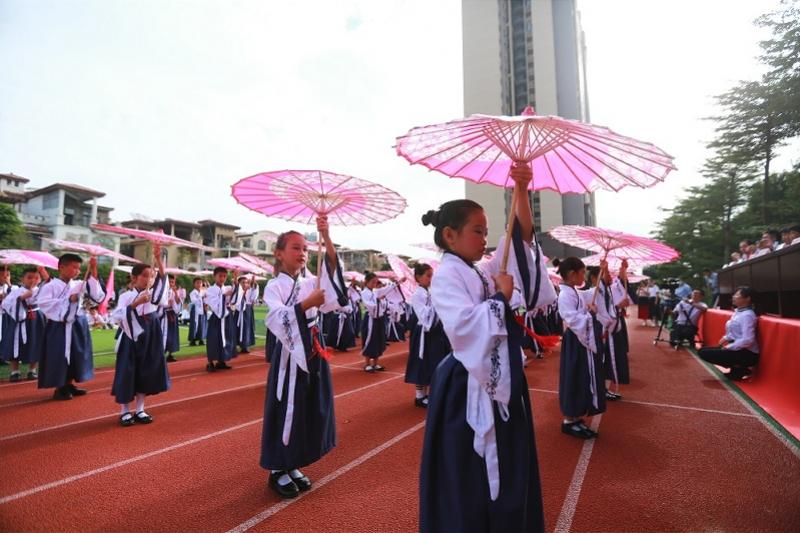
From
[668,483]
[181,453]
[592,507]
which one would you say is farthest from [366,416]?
[668,483]

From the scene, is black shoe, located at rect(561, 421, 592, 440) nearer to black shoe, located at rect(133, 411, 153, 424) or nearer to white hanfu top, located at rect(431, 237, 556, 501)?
white hanfu top, located at rect(431, 237, 556, 501)

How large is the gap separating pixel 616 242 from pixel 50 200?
175 feet

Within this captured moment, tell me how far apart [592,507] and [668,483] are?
3.24 ft

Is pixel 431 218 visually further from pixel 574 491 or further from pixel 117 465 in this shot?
pixel 117 465

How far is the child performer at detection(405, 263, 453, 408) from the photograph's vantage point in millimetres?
5930

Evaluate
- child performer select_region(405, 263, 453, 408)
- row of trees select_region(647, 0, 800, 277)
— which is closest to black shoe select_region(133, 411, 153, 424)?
child performer select_region(405, 263, 453, 408)

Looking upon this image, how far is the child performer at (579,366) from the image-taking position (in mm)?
4703

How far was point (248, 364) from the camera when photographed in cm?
995

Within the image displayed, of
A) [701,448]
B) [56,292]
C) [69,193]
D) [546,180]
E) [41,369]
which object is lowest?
[701,448]

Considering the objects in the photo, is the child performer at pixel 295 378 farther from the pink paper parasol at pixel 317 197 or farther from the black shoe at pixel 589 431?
the black shoe at pixel 589 431

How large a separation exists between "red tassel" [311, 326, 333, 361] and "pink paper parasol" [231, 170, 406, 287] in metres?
0.53

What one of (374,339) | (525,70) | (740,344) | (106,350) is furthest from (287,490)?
(525,70)

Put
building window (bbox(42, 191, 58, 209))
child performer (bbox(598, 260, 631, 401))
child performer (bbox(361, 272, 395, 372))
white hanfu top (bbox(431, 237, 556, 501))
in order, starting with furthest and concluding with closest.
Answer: building window (bbox(42, 191, 58, 209)) → child performer (bbox(361, 272, 395, 372)) → child performer (bbox(598, 260, 631, 401)) → white hanfu top (bbox(431, 237, 556, 501))

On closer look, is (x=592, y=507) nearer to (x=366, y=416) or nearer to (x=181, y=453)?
(x=366, y=416)
